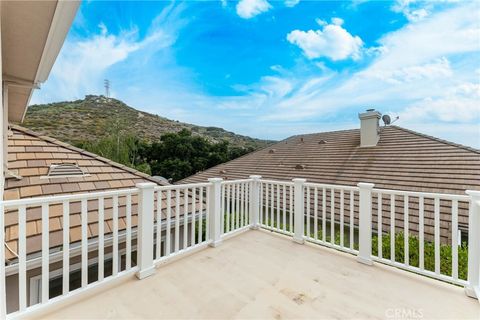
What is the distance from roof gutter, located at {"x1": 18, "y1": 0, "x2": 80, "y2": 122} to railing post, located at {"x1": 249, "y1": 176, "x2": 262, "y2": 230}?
125 inches

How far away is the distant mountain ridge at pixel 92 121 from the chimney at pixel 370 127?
10.6 m

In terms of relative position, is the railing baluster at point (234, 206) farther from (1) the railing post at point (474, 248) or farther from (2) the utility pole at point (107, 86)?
(2) the utility pole at point (107, 86)

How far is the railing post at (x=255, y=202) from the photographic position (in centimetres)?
413

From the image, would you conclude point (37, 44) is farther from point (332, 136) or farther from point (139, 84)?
point (139, 84)

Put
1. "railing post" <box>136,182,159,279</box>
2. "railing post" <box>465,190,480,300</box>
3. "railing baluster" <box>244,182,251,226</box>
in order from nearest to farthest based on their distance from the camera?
"railing post" <box>465,190,480,300</box>, "railing post" <box>136,182,159,279</box>, "railing baluster" <box>244,182,251,226</box>

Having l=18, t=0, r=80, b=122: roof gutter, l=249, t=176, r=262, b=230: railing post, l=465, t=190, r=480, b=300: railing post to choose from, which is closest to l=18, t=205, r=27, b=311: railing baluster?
l=18, t=0, r=80, b=122: roof gutter

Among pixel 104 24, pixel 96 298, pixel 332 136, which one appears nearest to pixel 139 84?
pixel 104 24

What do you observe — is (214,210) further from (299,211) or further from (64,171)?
(64,171)

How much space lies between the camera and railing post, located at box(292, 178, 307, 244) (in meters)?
3.46

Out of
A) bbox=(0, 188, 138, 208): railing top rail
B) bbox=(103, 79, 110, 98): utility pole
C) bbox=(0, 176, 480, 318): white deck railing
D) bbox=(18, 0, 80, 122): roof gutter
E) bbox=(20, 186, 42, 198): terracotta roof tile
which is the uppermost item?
bbox=(103, 79, 110, 98): utility pole

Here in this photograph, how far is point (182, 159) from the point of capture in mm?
17547

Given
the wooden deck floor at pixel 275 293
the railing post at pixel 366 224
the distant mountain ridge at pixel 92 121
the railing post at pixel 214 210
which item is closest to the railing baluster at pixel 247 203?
the railing post at pixel 214 210

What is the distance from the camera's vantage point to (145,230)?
243cm

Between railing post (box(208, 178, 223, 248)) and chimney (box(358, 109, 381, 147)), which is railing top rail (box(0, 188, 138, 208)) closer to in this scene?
railing post (box(208, 178, 223, 248))
